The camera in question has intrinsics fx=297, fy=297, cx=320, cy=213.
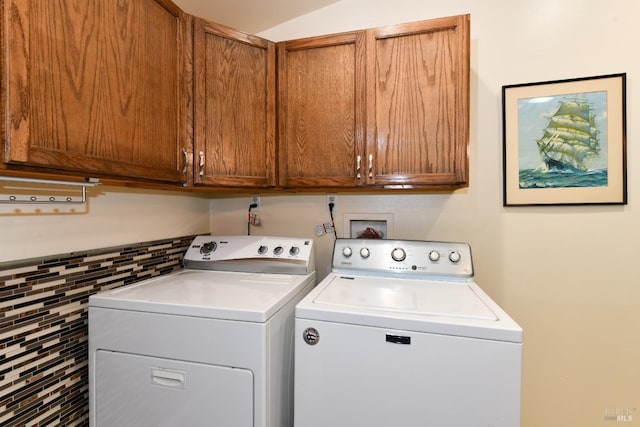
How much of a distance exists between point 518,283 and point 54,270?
2111 millimetres

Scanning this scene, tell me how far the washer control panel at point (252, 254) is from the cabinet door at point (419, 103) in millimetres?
546

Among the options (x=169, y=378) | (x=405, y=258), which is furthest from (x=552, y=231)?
(x=169, y=378)

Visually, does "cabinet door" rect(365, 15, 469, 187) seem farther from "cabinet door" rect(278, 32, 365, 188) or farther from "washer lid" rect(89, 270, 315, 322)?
"washer lid" rect(89, 270, 315, 322)

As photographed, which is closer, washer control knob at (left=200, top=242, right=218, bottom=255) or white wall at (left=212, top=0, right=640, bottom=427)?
white wall at (left=212, top=0, right=640, bottom=427)

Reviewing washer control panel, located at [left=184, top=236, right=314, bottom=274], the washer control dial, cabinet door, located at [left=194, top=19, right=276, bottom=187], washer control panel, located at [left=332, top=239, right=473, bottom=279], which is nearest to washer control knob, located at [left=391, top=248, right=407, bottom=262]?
washer control panel, located at [left=332, top=239, right=473, bottom=279]

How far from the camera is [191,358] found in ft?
3.42

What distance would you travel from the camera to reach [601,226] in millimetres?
1464

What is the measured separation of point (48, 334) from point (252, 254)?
86cm

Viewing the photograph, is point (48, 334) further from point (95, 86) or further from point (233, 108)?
point (233, 108)

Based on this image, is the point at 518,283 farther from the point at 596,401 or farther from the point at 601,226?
the point at 596,401

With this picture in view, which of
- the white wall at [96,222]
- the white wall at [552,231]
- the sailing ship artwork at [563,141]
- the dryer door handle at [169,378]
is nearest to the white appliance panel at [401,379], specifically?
the dryer door handle at [169,378]

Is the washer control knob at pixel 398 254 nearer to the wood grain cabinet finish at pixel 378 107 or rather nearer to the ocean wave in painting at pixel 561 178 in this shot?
the wood grain cabinet finish at pixel 378 107

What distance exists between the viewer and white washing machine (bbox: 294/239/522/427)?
87 cm

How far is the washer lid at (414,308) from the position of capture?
90cm
